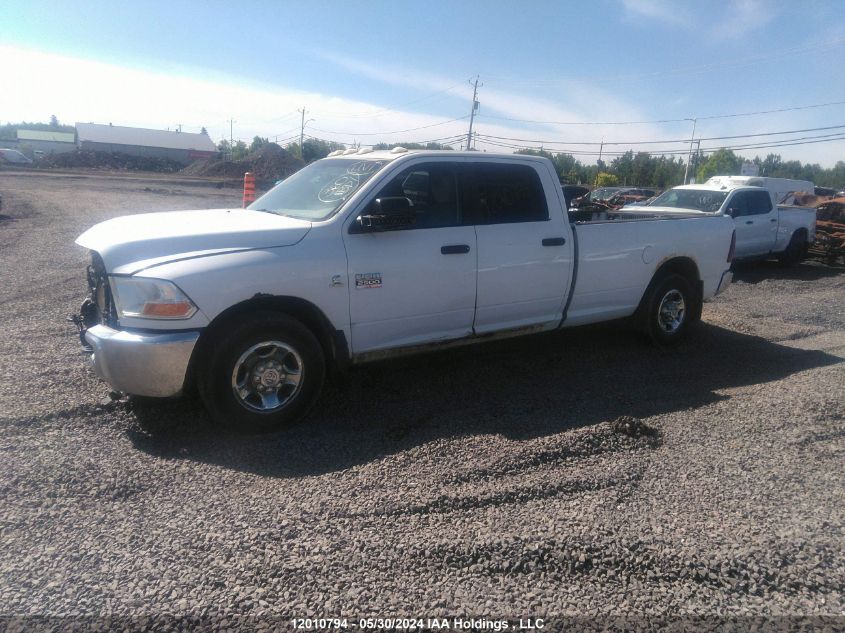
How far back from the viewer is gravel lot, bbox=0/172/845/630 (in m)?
2.76

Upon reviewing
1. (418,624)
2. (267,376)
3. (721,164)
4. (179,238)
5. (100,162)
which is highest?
(721,164)

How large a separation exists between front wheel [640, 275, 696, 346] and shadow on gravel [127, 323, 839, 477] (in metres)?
0.19

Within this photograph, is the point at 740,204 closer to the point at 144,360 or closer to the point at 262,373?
the point at 262,373

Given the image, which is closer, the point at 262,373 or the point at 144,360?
the point at 144,360

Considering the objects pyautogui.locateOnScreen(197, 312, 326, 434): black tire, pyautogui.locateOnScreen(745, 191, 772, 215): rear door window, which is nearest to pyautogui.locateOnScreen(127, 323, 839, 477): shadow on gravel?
pyautogui.locateOnScreen(197, 312, 326, 434): black tire

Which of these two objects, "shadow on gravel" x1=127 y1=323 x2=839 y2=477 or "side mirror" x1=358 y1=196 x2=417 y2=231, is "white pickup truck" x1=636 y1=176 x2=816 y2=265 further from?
"side mirror" x1=358 y1=196 x2=417 y2=231

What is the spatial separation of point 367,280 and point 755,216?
36.9 ft

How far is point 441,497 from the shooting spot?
11.6 feet

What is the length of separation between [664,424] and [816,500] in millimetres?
1207

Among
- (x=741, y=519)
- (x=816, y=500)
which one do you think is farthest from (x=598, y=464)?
(x=816, y=500)

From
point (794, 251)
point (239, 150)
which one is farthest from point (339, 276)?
point (239, 150)

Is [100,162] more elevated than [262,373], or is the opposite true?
[100,162]

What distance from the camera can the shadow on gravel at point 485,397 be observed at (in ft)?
13.7

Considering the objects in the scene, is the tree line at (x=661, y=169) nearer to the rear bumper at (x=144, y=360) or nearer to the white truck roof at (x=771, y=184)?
the white truck roof at (x=771, y=184)
